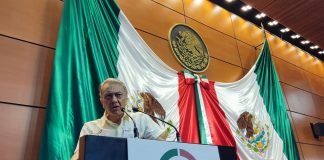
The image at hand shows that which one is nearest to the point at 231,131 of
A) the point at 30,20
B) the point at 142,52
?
the point at 142,52

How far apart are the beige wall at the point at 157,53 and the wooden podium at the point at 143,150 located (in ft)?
4.05

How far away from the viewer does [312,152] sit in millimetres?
4355

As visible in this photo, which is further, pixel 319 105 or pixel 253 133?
pixel 319 105

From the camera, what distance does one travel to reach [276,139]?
3.65 m

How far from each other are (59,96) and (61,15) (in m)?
0.87

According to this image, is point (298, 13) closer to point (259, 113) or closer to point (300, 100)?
point (300, 100)

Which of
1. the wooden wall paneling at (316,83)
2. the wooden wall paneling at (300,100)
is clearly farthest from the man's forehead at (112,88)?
the wooden wall paneling at (316,83)

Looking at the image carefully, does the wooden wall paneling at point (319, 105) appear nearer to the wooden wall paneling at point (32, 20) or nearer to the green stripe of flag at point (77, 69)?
the green stripe of flag at point (77, 69)

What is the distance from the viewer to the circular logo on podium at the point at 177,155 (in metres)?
1.04

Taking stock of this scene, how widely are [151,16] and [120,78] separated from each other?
3.79ft

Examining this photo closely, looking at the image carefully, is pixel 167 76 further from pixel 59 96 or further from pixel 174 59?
pixel 59 96

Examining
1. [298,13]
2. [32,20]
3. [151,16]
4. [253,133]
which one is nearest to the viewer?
[32,20]

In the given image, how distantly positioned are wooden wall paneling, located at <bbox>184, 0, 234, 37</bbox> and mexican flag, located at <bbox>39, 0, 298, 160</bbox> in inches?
40.4

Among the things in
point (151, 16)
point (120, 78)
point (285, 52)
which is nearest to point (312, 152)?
point (285, 52)
